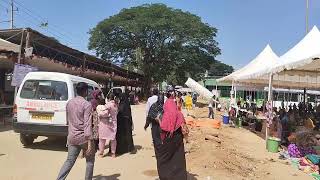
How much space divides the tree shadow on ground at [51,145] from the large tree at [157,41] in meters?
34.3

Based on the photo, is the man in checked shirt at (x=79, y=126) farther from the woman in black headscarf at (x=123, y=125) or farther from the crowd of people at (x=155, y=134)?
the woman in black headscarf at (x=123, y=125)

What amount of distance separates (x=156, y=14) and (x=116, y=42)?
5846 millimetres

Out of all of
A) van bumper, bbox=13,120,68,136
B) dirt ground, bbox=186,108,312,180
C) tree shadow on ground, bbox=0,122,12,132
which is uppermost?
van bumper, bbox=13,120,68,136

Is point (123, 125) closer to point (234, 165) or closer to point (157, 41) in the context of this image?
point (234, 165)

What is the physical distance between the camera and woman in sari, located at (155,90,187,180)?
6770 millimetres

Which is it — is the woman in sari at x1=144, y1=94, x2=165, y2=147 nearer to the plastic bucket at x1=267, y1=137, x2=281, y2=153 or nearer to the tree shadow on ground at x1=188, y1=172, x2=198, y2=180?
the tree shadow on ground at x1=188, y1=172, x2=198, y2=180

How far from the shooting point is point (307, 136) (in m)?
12.2

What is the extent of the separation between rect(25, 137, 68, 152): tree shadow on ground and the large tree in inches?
1351

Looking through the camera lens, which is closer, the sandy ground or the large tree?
the sandy ground

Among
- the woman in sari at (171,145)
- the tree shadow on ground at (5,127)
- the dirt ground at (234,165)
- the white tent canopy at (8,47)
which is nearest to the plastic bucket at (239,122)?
the dirt ground at (234,165)

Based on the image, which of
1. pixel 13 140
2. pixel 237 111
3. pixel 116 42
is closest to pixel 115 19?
pixel 116 42

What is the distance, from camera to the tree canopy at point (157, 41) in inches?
1838

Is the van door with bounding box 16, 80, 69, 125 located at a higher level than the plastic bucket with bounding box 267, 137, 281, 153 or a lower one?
higher

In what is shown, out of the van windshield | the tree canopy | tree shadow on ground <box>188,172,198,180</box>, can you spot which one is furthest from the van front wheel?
the tree canopy
